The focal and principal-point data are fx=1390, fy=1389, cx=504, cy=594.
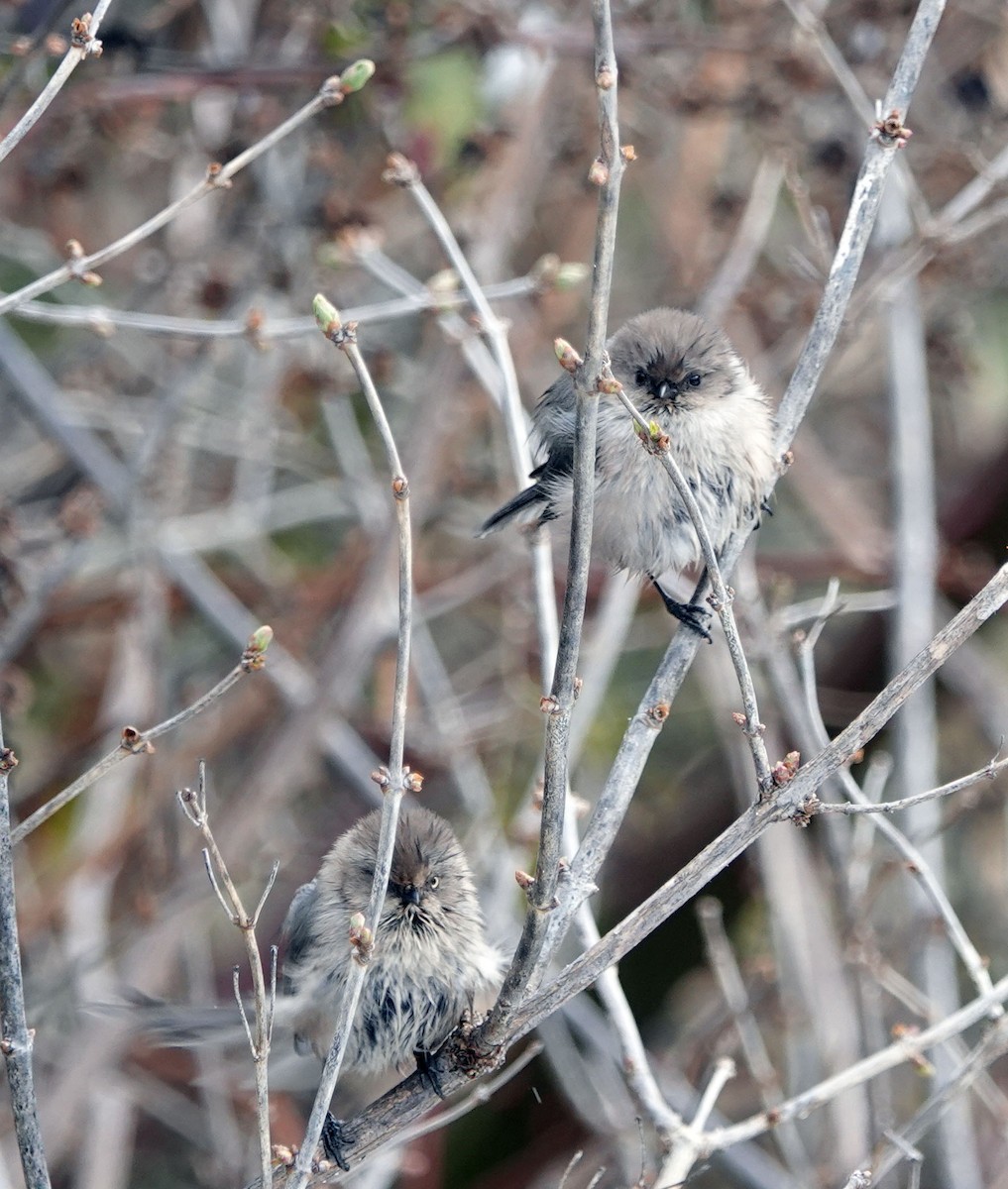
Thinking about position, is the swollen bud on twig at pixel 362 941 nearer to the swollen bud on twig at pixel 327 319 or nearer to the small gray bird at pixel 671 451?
the swollen bud on twig at pixel 327 319

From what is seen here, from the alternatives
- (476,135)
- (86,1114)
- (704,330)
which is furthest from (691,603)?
(86,1114)

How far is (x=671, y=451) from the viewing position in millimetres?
3406

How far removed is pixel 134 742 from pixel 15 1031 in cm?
49

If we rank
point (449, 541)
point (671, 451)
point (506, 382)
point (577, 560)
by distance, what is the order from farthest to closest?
point (449, 541) → point (671, 451) → point (506, 382) → point (577, 560)

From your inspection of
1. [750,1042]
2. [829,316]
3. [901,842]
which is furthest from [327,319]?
[750,1042]

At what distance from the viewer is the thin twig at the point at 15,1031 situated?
6.98 feet

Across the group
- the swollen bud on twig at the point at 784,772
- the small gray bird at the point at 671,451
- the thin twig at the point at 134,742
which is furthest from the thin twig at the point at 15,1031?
the small gray bird at the point at 671,451

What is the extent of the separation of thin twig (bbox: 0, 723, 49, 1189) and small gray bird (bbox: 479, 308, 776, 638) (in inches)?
65.2

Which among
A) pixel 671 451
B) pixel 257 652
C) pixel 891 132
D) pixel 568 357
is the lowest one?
pixel 671 451

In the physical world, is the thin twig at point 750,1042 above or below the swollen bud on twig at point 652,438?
below

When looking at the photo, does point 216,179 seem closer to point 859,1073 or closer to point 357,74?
point 357,74

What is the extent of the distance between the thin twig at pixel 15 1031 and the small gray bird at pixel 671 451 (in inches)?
65.2

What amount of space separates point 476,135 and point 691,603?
1.96 meters

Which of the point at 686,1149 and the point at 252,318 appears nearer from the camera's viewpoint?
the point at 686,1149
